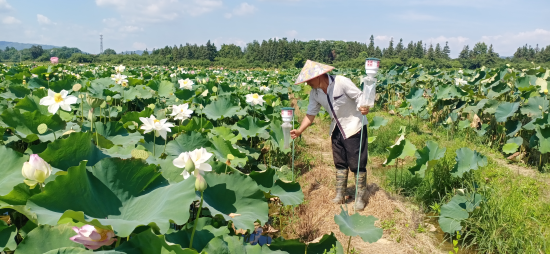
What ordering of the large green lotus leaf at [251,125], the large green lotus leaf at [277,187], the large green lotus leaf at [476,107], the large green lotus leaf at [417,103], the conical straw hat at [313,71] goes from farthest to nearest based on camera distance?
the large green lotus leaf at [417,103] → the large green lotus leaf at [476,107] → the large green lotus leaf at [251,125] → the conical straw hat at [313,71] → the large green lotus leaf at [277,187]

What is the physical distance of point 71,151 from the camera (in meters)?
1.50

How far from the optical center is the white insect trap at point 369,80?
95.1 inches

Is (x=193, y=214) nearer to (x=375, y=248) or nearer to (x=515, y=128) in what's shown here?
(x=375, y=248)

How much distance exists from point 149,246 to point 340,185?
229 centimetres

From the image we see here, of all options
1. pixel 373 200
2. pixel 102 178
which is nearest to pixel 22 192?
pixel 102 178

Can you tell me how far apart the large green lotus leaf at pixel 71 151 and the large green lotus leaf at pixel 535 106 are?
459cm

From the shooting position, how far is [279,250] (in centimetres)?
139

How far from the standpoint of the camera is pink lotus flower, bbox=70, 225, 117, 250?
98 cm

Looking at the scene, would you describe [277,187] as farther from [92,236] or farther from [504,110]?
[504,110]

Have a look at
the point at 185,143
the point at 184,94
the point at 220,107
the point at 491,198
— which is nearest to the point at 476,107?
the point at 491,198

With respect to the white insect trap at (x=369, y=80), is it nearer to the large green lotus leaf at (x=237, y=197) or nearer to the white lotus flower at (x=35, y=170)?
the large green lotus leaf at (x=237, y=197)

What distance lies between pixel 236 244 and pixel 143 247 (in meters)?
0.34

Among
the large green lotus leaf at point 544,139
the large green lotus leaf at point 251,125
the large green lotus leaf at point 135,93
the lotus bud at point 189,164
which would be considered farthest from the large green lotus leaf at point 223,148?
the large green lotus leaf at point 544,139

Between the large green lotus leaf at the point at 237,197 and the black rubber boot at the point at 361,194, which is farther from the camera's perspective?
the black rubber boot at the point at 361,194
